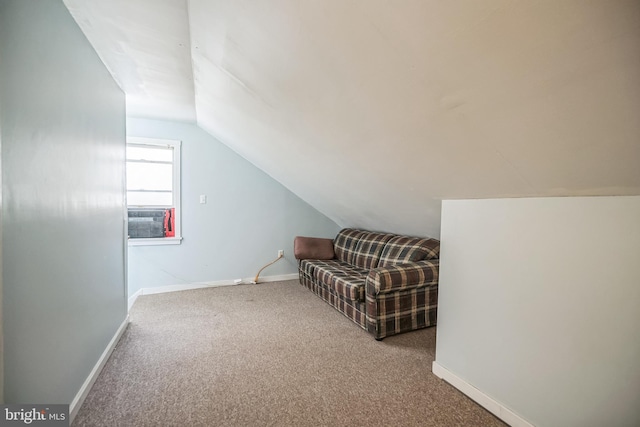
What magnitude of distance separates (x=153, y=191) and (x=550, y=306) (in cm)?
396

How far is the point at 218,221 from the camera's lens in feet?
12.1

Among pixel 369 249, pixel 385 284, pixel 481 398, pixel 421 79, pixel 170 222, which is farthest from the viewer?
pixel 170 222

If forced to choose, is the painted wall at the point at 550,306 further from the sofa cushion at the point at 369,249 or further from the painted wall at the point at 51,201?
the painted wall at the point at 51,201

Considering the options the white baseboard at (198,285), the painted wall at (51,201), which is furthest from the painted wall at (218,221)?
the painted wall at (51,201)

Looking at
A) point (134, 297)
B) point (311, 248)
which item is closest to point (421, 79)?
point (311, 248)

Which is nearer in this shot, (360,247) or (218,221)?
(360,247)

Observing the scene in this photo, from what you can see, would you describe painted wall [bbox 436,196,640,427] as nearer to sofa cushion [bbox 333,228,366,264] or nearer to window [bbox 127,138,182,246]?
sofa cushion [bbox 333,228,366,264]

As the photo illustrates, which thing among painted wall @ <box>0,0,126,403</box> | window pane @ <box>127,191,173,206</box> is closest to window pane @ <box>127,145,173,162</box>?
window pane @ <box>127,191,173,206</box>

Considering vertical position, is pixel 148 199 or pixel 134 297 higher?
pixel 148 199

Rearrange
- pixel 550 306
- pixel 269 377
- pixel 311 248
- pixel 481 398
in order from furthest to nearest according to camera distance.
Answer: pixel 311 248 < pixel 269 377 < pixel 481 398 < pixel 550 306

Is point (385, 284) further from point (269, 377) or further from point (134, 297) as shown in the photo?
point (134, 297)

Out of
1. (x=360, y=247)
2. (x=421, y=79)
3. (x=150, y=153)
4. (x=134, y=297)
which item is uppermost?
(x=150, y=153)

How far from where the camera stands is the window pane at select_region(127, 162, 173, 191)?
10.9 ft

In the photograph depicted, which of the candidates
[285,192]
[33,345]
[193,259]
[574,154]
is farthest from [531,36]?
[193,259]
